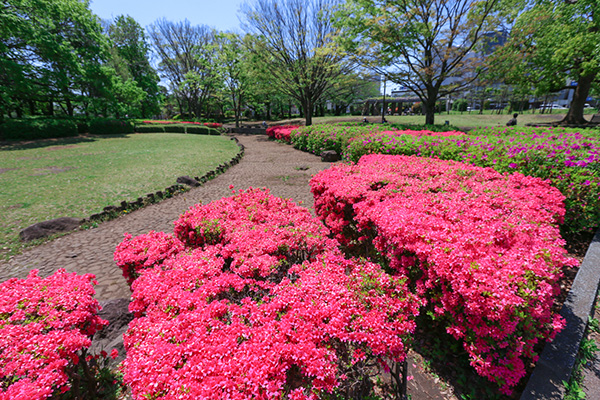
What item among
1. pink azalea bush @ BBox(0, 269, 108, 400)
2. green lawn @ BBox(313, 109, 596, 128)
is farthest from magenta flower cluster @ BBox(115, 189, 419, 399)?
green lawn @ BBox(313, 109, 596, 128)

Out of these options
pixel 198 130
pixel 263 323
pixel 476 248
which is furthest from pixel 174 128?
pixel 476 248

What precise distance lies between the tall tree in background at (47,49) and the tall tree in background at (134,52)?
1442 centimetres

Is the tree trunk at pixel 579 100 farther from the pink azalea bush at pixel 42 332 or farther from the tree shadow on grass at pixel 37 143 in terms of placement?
→ the tree shadow on grass at pixel 37 143

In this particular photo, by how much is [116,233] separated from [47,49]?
2248 cm

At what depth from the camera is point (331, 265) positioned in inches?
105

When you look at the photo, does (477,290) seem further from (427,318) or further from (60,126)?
(60,126)

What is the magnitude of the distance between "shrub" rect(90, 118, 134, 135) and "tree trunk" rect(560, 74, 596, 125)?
130ft

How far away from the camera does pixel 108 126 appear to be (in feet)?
82.2

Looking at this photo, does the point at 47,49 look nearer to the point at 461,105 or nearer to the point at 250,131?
the point at 250,131

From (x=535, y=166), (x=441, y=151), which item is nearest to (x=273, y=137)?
(x=441, y=151)

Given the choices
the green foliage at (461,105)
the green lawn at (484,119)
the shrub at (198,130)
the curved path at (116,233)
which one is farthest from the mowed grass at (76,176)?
the green foliage at (461,105)

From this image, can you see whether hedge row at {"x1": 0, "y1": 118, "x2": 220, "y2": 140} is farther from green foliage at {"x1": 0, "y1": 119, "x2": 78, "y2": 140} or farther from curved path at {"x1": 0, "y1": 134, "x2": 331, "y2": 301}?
curved path at {"x1": 0, "y1": 134, "x2": 331, "y2": 301}

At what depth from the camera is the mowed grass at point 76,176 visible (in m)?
6.89

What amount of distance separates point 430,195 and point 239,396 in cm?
383
